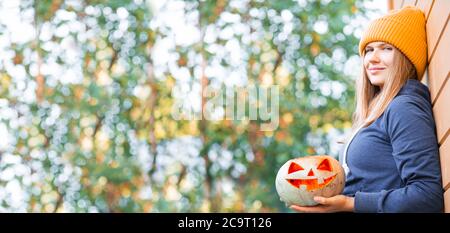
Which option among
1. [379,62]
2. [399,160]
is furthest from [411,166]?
[379,62]

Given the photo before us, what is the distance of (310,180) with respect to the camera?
184 cm

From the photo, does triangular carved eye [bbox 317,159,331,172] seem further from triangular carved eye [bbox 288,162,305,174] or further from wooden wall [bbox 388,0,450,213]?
wooden wall [bbox 388,0,450,213]

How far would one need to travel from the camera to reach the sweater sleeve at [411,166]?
5.71 feet

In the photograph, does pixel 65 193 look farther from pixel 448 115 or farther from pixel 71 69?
pixel 448 115

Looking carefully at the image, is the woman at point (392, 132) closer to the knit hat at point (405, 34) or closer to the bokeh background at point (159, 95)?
the knit hat at point (405, 34)

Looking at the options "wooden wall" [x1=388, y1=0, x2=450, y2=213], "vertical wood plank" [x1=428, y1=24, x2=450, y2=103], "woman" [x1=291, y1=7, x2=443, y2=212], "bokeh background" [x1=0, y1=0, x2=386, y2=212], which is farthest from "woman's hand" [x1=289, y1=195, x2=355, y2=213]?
"bokeh background" [x1=0, y1=0, x2=386, y2=212]

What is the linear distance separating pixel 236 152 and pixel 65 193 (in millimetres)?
1477

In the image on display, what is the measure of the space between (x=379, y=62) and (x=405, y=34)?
0.10 m

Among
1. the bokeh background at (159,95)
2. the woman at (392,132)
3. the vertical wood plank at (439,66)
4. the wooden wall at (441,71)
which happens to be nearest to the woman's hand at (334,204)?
the woman at (392,132)

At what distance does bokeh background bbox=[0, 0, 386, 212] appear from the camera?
20.5 ft

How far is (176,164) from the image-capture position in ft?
20.6

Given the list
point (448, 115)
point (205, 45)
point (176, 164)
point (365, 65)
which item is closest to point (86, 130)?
point (176, 164)

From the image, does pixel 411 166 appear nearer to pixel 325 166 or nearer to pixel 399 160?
pixel 399 160

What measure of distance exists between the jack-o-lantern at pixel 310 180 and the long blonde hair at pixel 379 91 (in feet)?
0.64
